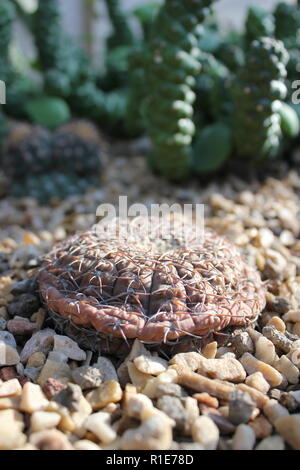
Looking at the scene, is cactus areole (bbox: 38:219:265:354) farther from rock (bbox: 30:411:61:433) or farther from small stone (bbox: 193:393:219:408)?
rock (bbox: 30:411:61:433)

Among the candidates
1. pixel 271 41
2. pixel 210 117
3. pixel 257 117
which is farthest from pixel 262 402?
pixel 210 117

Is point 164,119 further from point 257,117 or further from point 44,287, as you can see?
point 44,287

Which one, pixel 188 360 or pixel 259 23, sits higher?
pixel 259 23

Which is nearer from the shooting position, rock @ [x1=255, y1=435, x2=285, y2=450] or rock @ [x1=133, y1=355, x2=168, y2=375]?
rock @ [x1=255, y1=435, x2=285, y2=450]

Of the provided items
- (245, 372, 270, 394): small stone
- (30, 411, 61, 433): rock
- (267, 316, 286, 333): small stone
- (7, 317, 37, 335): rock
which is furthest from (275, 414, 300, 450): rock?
(7, 317, 37, 335): rock

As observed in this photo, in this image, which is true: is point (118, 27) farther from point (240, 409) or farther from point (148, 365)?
point (240, 409)

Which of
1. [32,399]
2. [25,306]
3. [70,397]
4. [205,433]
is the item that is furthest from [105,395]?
[25,306]
